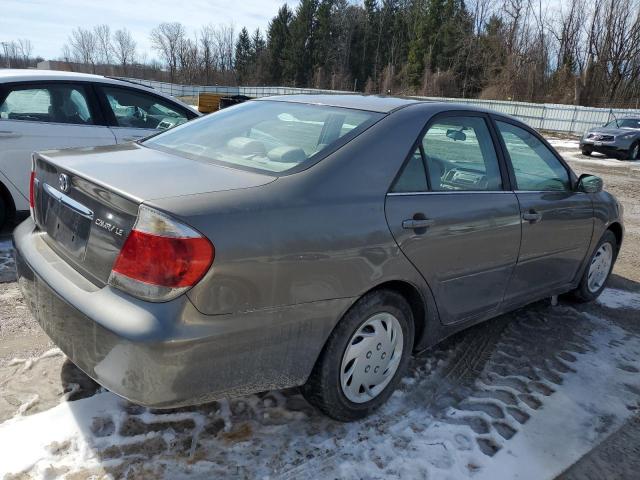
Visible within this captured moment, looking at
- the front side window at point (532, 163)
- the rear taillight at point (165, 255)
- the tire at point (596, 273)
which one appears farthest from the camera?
the tire at point (596, 273)

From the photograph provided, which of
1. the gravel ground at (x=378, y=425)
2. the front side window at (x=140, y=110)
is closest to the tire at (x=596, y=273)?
the gravel ground at (x=378, y=425)

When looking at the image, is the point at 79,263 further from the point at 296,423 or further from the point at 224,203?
the point at 296,423

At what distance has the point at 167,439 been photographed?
2422 millimetres

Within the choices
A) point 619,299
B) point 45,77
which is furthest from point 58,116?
point 619,299

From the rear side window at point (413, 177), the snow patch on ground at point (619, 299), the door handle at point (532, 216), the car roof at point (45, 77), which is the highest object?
the car roof at point (45, 77)

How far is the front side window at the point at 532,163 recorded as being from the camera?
3.46 metres

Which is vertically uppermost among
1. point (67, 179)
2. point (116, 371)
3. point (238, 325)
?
point (67, 179)

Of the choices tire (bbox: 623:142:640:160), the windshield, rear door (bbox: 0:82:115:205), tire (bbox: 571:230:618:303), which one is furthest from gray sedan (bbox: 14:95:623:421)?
the windshield

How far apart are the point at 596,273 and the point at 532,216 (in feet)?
5.28

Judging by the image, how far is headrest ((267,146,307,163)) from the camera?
2498 millimetres

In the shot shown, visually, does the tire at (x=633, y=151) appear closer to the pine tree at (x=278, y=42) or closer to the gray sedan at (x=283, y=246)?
the gray sedan at (x=283, y=246)

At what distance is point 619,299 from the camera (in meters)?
4.80

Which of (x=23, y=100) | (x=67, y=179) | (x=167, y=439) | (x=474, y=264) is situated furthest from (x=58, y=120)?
(x=474, y=264)

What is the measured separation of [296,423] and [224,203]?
1227mm
